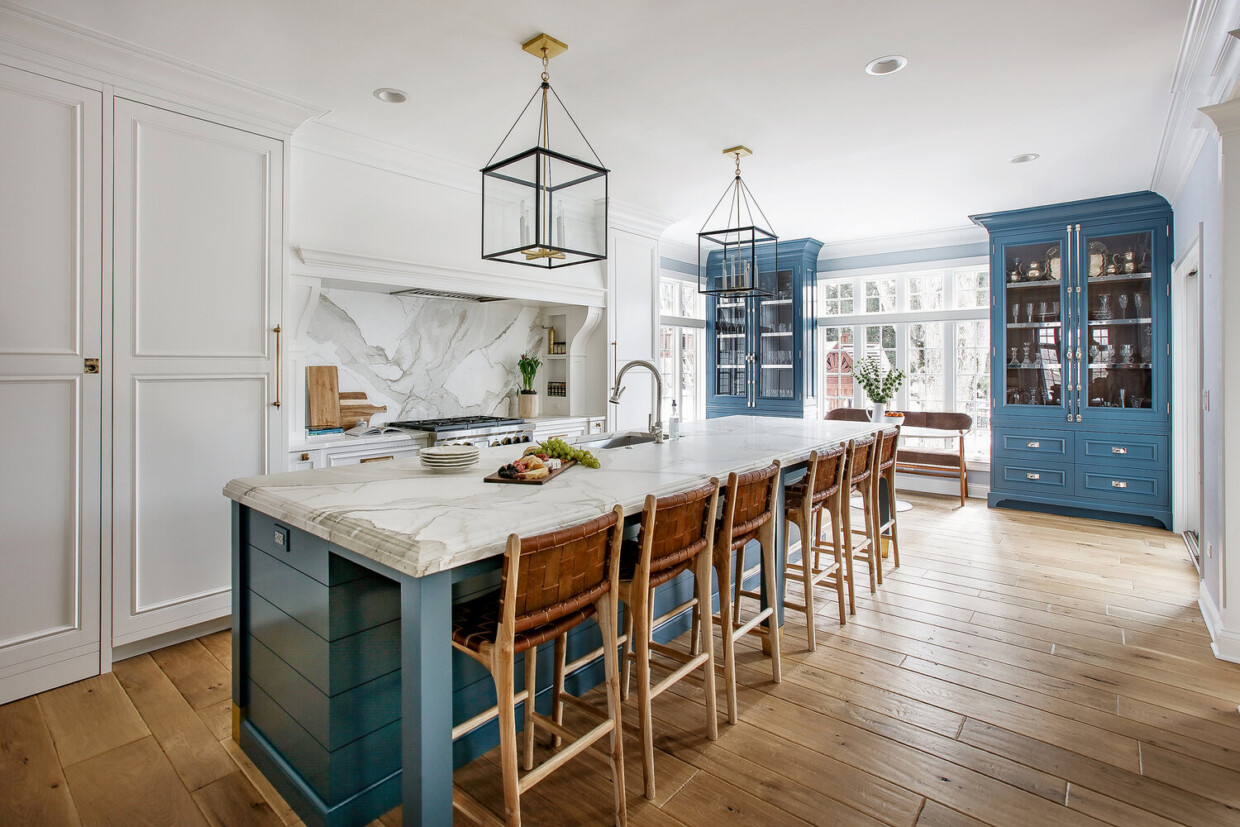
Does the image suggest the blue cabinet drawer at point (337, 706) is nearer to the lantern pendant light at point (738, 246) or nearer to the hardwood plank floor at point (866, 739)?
the hardwood plank floor at point (866, 739)

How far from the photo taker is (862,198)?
5.15 metres

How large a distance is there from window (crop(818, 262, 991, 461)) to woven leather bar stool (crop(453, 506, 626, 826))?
559 centimetres

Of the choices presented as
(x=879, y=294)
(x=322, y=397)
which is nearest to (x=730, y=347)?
(x=879, y=294)

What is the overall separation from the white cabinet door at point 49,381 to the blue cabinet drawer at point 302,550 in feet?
3.98

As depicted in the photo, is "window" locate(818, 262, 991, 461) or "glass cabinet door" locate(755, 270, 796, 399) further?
"glass cabinet door" locate(755, 270, 796, 399)

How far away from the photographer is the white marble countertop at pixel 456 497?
149 centimetres

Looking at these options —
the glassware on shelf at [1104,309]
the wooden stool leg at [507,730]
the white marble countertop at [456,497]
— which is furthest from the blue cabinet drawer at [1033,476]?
the wooden stool leg at [507,730]

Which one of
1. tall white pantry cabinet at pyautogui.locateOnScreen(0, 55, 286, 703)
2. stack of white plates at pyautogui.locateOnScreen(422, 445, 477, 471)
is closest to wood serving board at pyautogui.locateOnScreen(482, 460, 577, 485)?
stack of white plates at pyautogui.locateOnScreen(422, 445, 477, 471)

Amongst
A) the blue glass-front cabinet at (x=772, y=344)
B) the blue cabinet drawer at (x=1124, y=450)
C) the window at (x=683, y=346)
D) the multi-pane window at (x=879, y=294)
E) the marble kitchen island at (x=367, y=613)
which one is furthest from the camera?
the window at (x=683, y=346)

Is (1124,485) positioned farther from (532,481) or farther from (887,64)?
(532,481)

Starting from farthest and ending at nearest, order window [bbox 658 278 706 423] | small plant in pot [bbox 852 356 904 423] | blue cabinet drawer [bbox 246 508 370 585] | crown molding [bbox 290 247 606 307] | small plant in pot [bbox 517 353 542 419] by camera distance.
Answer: window [bbox 658 278 706 423]
small plant in pot [bbox 852 356 904 423]
small plant in pot [bbox 517 353 542 419]
crown molding [bbox 290 247 606 307]
blue cabinet drawer [bbox 246 508 370 585]

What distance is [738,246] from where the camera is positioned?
3.92 metres

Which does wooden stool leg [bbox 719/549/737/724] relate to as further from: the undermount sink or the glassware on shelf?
the glassware on shelf

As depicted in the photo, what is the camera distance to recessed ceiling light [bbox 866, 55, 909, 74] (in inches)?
112
